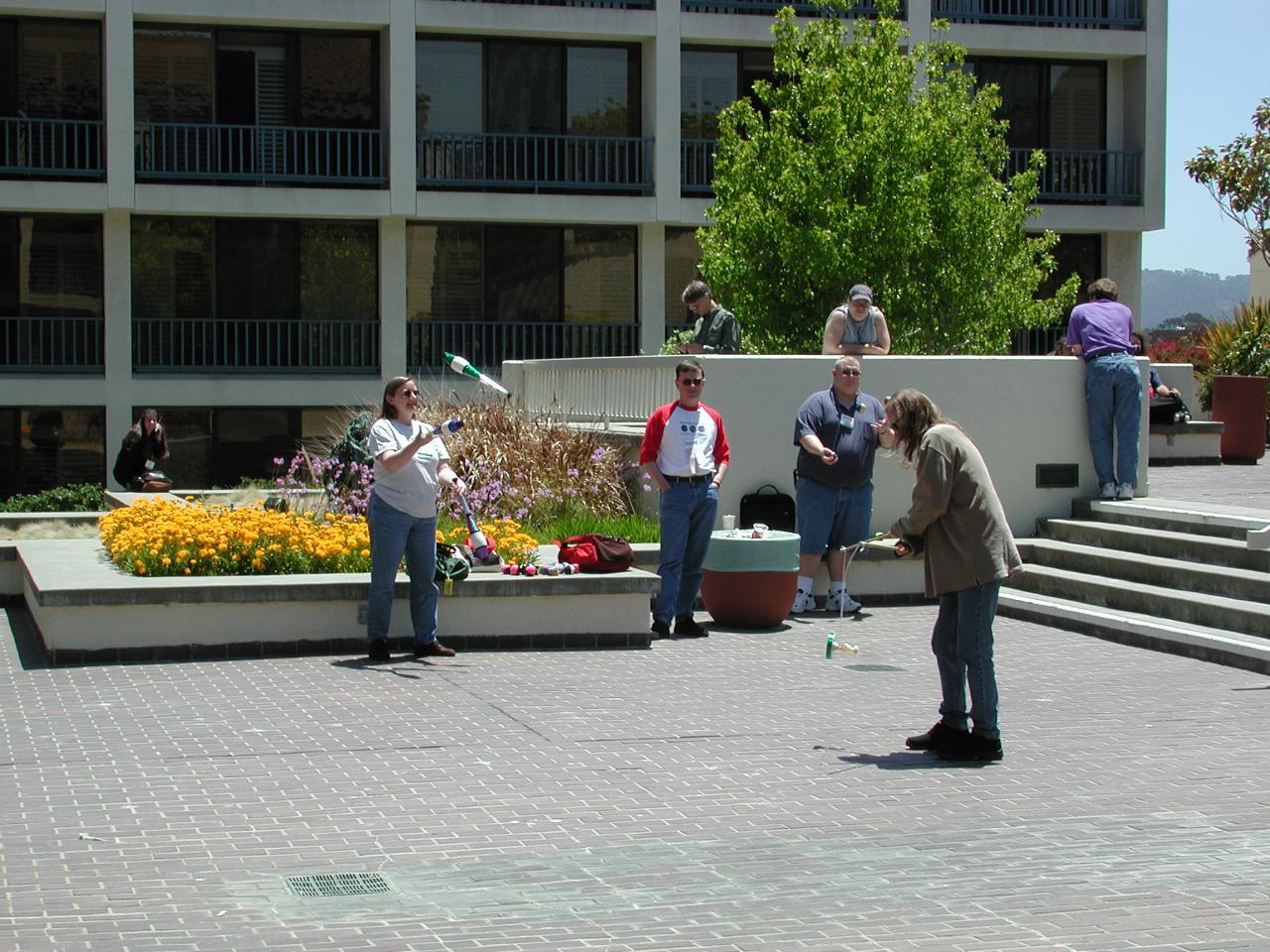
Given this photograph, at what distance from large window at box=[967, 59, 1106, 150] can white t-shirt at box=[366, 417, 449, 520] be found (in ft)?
84.3

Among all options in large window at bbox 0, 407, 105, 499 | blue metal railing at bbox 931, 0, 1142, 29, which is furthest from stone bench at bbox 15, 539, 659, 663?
blue metal railing at bbox 931, 0, 1142, 29

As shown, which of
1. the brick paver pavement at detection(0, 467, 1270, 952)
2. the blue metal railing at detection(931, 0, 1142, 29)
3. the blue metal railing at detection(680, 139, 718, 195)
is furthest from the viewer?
the blue metal railing at detection(931, 0, 1142, 29)

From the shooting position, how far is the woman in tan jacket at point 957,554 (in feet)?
29.8

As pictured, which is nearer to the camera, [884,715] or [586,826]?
[586,826]

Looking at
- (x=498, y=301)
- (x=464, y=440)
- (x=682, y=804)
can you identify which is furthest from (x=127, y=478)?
(x=682, y=804)

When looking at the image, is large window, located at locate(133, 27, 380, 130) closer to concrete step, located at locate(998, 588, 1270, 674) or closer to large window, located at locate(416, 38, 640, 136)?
large window, located at locate(416, 38, 640, 136)

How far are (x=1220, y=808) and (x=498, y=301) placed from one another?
25309 millimetres

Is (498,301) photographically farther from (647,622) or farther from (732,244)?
(647,622)

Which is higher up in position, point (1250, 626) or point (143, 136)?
point (143, 136)

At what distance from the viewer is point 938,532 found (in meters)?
9.23

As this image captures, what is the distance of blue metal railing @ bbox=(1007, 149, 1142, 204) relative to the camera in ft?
114

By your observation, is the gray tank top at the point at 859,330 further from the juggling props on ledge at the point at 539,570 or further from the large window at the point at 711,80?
the large window at the point at 711,80

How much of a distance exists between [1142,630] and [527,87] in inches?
855

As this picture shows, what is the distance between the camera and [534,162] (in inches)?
1268
